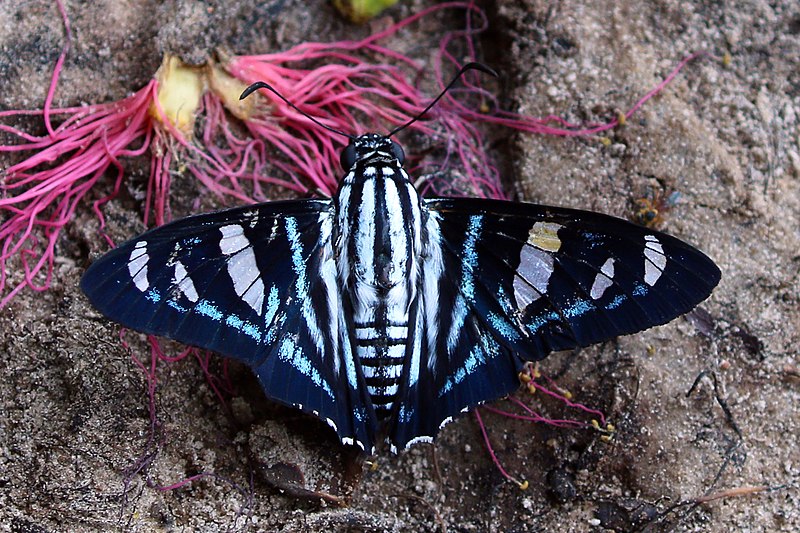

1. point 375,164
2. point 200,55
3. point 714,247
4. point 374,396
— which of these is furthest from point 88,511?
point 714,247

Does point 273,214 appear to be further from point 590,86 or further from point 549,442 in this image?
point 590,86

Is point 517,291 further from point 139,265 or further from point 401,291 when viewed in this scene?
point 139,265

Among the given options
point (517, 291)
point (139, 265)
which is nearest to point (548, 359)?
point (517, 291)

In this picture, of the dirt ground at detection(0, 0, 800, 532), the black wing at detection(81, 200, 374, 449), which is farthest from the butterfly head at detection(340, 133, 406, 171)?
the dirt ground at detection(0, 0, 800, 532)

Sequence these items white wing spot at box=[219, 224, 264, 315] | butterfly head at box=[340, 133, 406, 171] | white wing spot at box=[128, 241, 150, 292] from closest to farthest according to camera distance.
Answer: white wing spot at box=[128, 241, 150, 292], white wing spot at box=[219, 224, 264, 315], butterfly head at box=[340, 133, 406, 171]

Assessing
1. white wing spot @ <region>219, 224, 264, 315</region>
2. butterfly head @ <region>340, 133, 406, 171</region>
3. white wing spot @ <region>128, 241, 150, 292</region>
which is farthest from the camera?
butterfly head @ <region>340, 133, 406, 171</region>

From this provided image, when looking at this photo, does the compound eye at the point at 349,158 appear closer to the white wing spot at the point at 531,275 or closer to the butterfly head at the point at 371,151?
the butterfly head at the point at 371,151

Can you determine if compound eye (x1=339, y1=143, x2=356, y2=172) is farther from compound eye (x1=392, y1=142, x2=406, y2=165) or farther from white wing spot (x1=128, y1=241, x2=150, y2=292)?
white wing spot (x1=128, y1=241, x2=150, y2=292)
